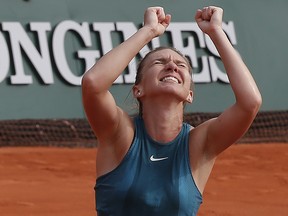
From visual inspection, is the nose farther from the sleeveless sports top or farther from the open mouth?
the sleeveless sports top

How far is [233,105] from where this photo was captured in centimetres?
394

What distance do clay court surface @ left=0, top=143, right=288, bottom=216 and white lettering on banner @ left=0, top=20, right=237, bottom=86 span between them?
109 centimetres

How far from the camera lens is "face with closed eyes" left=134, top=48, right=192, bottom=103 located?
3973mm

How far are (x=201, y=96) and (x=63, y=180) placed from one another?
3.34 m

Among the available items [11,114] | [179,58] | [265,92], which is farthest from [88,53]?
[179,58]

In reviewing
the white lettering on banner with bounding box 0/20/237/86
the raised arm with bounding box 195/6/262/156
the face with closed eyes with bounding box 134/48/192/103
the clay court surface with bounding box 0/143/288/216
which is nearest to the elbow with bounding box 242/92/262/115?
the raised arm with bounding box 195/6/262/156

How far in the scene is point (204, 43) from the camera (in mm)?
12992

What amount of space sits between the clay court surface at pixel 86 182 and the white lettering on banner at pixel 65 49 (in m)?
1.09

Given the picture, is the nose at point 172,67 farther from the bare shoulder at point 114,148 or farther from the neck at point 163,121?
the bare shoulder at point 114,148

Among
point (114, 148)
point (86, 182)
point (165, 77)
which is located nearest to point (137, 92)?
point (165, 77)

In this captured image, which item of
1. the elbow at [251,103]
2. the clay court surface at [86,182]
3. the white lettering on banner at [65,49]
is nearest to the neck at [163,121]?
the elbow at [251,103]

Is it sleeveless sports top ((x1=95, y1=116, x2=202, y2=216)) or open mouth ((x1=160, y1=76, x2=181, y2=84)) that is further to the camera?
open mouth ((x1=160, y1=76, x2=181, y2=84))

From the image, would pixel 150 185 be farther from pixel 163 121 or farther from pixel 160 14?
pixel 160 14

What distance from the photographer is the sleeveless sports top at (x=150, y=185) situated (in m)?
3.88
